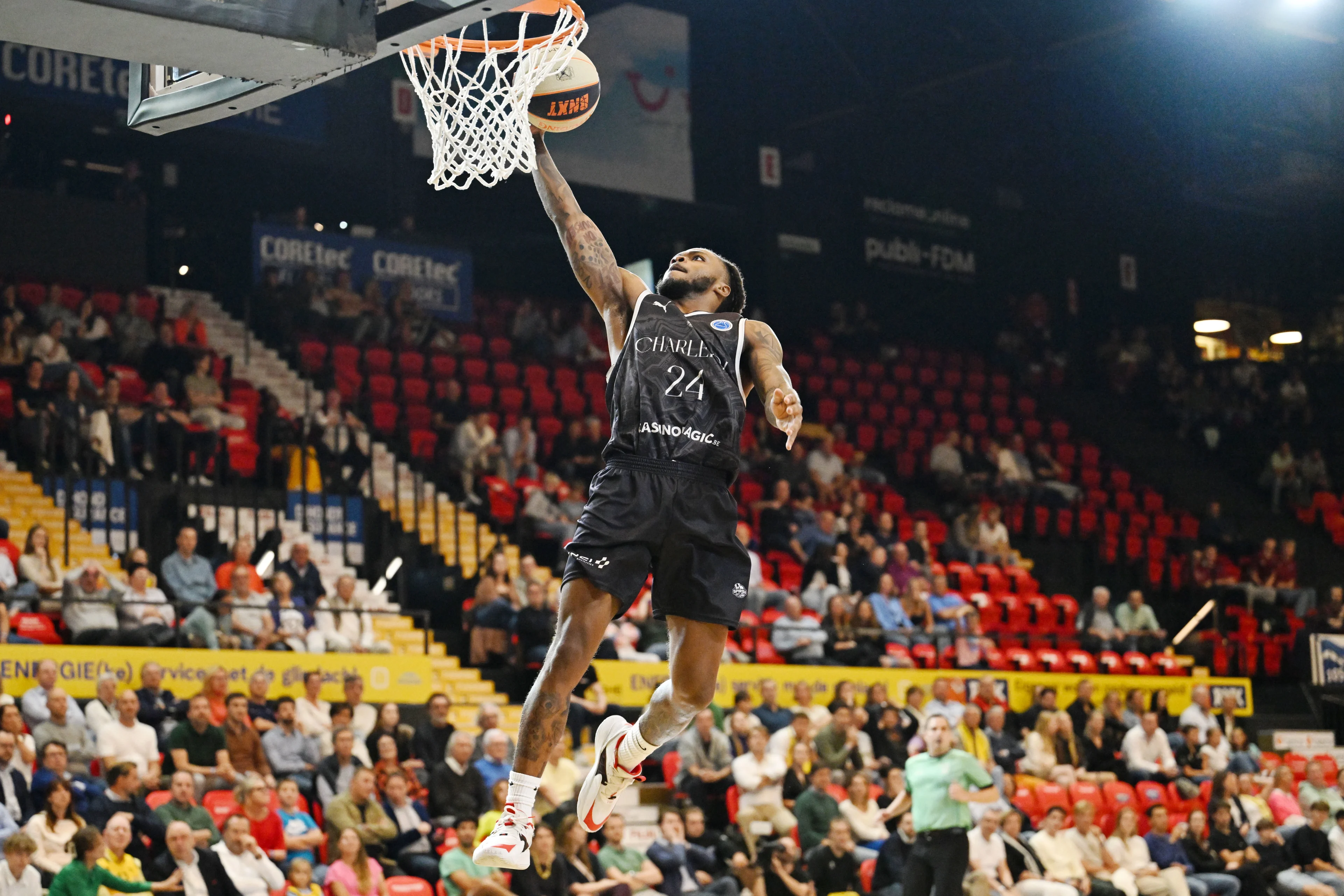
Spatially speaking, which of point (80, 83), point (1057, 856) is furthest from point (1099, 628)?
point (80, 83)

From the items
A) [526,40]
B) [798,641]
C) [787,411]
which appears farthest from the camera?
[798,641]

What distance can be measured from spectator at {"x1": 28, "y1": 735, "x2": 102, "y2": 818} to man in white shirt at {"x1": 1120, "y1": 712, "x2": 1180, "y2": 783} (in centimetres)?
987

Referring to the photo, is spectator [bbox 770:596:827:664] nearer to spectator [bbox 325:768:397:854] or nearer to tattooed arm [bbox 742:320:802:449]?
spectator [bbox 325:768:397:854]

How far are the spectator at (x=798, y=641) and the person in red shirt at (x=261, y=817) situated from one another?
603 centimetres

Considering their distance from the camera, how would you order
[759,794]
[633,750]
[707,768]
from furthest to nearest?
[707,768] → [759,794] → [633,750]

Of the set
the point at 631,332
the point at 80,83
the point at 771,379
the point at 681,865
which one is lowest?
the point at 681,865

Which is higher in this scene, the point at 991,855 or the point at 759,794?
the point at 759,794

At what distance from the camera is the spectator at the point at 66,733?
36.1ft

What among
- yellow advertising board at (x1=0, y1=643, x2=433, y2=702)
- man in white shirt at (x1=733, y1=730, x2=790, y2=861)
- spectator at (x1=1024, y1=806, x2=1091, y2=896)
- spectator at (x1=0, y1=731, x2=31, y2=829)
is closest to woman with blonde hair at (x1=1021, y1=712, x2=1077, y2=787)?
spectator at (x1=1024, y1=806, x2=1091, y2=896)

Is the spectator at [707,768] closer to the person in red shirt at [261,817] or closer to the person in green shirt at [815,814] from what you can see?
the person in green shirt at [815,814]

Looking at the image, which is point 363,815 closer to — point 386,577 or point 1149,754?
point 386,577

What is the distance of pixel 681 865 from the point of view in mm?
12445

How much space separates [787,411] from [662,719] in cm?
128

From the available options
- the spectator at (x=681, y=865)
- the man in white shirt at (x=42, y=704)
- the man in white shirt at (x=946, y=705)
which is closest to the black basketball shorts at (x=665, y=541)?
the man in white shirt at (x=42, y=704)
